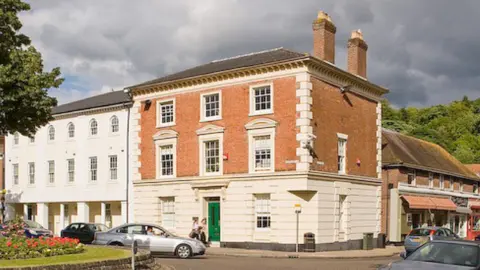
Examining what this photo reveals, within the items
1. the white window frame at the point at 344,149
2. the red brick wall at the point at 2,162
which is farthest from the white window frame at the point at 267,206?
the red brick wall at the point at 2,162

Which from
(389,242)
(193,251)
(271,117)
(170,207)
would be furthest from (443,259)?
(389,242)

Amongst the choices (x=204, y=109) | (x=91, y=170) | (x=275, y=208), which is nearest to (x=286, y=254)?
(x=275, y=208)

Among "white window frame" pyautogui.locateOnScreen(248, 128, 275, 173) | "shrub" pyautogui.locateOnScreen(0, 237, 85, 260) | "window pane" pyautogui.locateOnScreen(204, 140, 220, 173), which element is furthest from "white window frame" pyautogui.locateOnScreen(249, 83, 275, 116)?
"shrub" pyautogui.locateOnScreen(0, 237, 85, 260)

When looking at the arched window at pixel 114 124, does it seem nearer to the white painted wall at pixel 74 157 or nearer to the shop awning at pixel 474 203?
the white painted wall at pixel 74 157

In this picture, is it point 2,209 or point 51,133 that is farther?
point 2,209

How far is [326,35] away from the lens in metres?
34.3

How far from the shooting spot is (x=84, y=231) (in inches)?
1356

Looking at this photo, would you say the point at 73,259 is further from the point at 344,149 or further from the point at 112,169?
the point at 112,169

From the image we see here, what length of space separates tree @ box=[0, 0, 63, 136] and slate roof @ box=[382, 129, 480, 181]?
23.7 metres

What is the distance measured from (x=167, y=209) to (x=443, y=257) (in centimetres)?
2549

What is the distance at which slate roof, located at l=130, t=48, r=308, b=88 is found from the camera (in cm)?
3313

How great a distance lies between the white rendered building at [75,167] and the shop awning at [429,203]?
59.8 feet

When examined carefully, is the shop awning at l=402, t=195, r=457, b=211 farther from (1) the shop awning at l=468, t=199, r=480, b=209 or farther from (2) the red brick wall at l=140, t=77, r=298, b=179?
(2) the red brick wall at l=140, t=77, r=298, b=179

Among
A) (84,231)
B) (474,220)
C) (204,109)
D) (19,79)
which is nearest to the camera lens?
(19,79)
